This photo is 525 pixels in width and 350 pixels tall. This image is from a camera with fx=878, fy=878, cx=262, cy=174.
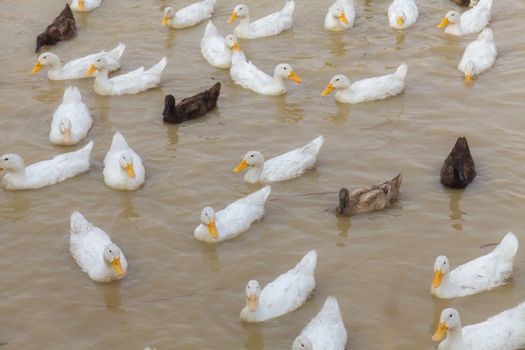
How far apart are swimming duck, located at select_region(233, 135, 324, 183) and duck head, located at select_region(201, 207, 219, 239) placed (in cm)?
143

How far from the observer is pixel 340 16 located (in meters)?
15.7

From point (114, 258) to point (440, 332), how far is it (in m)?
3.59

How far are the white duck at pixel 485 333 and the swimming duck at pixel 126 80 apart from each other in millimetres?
7270

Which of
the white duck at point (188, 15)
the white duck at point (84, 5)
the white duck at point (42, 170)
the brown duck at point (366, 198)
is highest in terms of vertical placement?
the white duck at point (84, 5)

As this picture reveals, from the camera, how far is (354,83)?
13.8 meters

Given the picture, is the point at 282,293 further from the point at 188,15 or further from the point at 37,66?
the point at 188,15

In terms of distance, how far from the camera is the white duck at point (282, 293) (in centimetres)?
897

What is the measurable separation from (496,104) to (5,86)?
7.87m

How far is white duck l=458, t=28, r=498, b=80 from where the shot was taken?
14078 mm

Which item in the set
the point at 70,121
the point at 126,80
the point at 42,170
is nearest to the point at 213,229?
the point at 42,170

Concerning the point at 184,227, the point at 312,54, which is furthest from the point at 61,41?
the point at 184,227

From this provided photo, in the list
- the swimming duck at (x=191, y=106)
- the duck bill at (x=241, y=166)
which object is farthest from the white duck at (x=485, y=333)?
the swimming duck at (x=191, y=106)

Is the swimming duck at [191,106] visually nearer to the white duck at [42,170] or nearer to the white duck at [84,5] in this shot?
the white duck at [42,170]

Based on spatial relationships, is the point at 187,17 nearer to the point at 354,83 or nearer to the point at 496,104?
the point at 354,83
